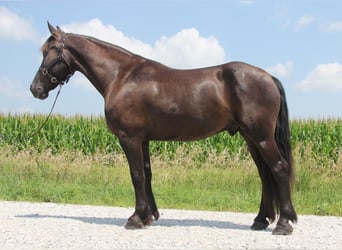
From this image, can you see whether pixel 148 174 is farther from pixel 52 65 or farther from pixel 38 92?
pixel 52 65

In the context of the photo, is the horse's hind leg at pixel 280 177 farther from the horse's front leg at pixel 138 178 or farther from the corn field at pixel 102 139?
the corn field at pixel 102 139

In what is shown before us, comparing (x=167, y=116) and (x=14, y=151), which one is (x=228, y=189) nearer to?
(x=167, y=116)

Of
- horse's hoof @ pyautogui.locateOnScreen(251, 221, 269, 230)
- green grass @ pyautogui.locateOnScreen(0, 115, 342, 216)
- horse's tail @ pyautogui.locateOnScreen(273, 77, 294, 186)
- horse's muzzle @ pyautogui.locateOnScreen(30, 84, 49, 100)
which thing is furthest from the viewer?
green grass @ pyautogui.locateOnScreen(0, 115, 342, 216)

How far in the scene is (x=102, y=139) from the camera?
17.4 meters

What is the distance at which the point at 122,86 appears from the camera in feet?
21.8

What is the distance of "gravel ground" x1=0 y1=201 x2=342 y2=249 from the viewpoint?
5.64 metres

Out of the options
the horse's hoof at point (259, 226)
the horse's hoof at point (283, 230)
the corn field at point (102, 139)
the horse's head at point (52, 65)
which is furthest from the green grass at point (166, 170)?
the horse's head at point (52, 65)

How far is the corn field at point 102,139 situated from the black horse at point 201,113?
8.38 meters

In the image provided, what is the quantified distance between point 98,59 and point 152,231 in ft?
8.83

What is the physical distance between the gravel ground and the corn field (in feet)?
23.8

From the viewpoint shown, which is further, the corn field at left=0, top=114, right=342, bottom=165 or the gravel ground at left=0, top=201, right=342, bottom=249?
the corn field at left=0, top=114, right=342, bottom=165

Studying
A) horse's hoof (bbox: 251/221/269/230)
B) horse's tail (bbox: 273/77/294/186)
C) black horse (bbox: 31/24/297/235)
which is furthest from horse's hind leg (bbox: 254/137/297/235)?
horse's hoof (bbox: 251/221/269/230)

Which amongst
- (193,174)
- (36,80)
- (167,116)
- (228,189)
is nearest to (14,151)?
(193,174)

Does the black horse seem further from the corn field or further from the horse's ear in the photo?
the corn field
